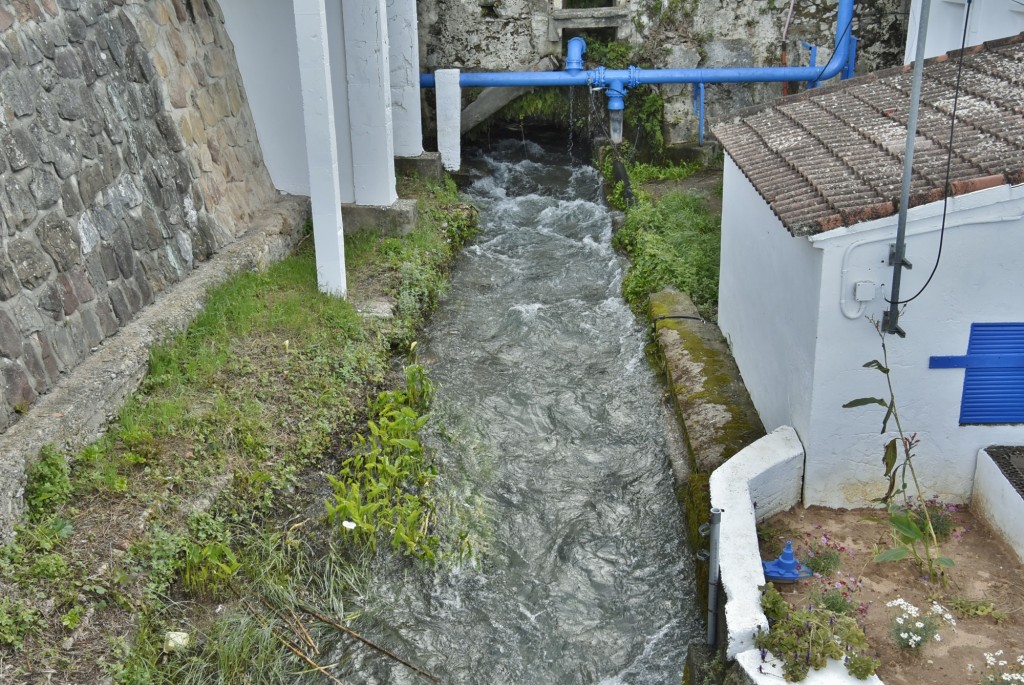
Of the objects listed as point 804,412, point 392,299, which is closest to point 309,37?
point 392,299

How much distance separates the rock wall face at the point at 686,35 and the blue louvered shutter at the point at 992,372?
348 inches

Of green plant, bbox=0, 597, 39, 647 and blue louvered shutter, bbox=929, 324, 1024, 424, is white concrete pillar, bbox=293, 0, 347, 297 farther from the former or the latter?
blue louvered shutter, bbox=929, 324, 1024, 424

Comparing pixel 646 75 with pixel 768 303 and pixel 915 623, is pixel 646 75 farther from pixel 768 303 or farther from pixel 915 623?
pixel 915 623

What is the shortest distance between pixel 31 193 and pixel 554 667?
4.48 m

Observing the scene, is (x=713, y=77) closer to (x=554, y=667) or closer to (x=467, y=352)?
(x=467, y=352)

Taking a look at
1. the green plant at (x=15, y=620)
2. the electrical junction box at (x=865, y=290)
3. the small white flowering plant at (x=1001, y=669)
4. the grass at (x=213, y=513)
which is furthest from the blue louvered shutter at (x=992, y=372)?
the green plant at (x=15, y=620)

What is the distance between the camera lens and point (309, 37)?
853cm

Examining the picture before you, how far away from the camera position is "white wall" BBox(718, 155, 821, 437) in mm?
5867

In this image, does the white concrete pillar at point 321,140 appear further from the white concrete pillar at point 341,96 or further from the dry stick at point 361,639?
the dry stick at point 361,639

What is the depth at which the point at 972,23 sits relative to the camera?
8.54 metres

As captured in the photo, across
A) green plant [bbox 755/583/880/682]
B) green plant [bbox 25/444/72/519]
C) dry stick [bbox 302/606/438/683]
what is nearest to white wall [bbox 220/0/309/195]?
green plant [bbox 25/444/72/519]

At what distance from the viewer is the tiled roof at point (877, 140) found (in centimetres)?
552

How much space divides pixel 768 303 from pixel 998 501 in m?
1.94

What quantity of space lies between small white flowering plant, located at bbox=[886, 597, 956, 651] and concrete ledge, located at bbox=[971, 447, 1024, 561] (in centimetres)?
67
